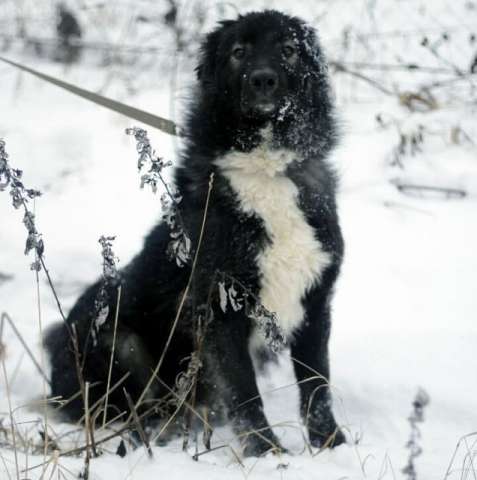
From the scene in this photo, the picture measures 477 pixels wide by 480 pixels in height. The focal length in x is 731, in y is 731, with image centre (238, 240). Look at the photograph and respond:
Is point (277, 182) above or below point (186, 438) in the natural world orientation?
above

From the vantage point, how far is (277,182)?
111 inches

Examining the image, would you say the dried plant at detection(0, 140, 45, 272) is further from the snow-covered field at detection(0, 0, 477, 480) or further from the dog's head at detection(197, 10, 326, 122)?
the dog's head at detection(197, 10, 326, 122)

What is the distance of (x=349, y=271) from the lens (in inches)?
174

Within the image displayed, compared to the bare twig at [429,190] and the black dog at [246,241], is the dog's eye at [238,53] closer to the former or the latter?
the black dog at [246,241]

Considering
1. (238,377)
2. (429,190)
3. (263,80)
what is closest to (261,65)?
(263,80)

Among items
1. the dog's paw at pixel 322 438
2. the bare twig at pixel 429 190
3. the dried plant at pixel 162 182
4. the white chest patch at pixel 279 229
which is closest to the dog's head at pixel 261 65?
the white chest patch at pixel 279 229

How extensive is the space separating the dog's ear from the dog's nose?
1.00ft

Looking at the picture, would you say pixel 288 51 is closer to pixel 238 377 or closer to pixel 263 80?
pixel 263 80

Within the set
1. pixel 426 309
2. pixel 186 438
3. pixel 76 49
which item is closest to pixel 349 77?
pixel 76 49

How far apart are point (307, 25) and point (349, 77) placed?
13.5ft

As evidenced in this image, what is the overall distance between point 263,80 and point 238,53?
0.26 meters

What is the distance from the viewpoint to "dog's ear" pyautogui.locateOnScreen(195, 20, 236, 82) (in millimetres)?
3043

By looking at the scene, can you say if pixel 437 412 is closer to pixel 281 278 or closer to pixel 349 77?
pixel 281 278

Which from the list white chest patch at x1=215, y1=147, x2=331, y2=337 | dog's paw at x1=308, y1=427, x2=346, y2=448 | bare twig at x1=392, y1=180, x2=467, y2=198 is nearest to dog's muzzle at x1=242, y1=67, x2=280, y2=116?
white chest patch at x1=215, y1=147, x2=331, y2=337
